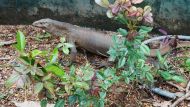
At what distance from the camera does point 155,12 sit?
5.05 metres

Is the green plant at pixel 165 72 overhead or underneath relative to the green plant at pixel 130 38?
underneath

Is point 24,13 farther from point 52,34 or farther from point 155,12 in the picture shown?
point 155,12

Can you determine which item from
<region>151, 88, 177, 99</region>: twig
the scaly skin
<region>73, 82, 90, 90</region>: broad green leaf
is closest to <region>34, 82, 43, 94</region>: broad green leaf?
<region>73, 82, 90, 90</region>: broad green leaf

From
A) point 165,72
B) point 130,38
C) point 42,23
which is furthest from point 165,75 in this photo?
point 42,23

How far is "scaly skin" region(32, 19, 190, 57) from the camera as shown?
15.3 feet

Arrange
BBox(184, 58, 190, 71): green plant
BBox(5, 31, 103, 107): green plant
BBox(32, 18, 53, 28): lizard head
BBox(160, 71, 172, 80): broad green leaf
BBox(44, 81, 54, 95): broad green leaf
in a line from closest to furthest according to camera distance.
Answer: BBox(5, 31, 103, 107): green plant, BBox(44, 81, 54, 95): broad green leaf, BBox(160, 71, 172, 80): broad green leaf, BBox(184, 58, 190, 71): green plant, BBox(32, 18, 53, 28): lizard head

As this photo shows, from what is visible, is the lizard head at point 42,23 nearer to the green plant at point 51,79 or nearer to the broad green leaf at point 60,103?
the green plant at point 51,79

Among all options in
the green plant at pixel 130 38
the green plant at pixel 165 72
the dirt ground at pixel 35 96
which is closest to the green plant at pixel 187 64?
the green plant at pixel 165 72

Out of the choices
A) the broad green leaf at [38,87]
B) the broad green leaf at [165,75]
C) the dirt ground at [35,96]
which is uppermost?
the broad green leaf at [38,87]

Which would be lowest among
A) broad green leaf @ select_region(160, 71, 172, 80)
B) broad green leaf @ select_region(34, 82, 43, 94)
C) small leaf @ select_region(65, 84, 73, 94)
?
broad green leaf @ select_region(160, 71, 172, 80)

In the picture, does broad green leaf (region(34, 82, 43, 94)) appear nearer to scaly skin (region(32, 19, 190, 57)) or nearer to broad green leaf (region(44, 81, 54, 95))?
broad green leaf (region(44, 81, 54, 95))

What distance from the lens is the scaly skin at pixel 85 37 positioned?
4.66 m

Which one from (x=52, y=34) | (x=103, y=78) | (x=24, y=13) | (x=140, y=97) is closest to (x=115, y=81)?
(x=103, y=78)

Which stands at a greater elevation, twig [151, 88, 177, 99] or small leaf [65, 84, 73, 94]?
small leaf [65, 84, 73, 94]
